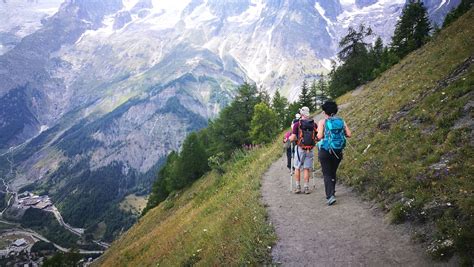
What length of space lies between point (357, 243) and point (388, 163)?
540cm

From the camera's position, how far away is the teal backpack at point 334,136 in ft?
40.9

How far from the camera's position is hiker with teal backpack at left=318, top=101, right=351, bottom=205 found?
12.5 metres

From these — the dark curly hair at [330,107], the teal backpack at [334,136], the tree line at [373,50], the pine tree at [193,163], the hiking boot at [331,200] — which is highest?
the tree line at [373,50]

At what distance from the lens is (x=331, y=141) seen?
12.5 metres

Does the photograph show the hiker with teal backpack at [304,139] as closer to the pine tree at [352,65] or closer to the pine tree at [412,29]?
the pine tree at [352,65]

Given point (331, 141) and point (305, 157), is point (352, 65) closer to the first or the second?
point (305, 157)

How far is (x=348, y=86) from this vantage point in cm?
6888

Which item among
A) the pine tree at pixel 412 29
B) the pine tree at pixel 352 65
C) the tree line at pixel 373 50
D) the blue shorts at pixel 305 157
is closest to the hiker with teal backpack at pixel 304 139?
the blue shorts at pixel 305 157

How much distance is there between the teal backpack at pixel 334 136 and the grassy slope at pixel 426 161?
219 cm

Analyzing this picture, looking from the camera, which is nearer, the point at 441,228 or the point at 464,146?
the point at 441,228

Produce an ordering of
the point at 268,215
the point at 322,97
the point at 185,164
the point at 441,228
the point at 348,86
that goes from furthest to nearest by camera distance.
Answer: the point at 322,97 → the point at 348,86 → the point at 185,164 → the point at 268,215 → the point at 441,228

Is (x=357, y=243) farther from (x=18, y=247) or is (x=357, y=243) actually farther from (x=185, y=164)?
(x=18, y=247)

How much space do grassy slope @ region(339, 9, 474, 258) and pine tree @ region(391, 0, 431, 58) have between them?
4617cm

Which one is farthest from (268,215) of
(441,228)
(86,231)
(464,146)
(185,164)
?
(86,231)
